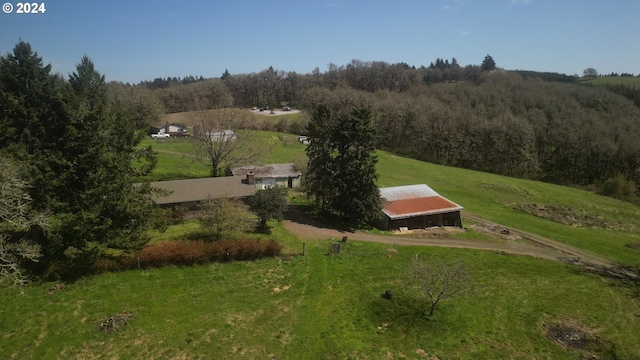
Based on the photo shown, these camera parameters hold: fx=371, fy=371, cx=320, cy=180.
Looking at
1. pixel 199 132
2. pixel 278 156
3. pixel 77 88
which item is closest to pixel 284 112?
pixel 278 156

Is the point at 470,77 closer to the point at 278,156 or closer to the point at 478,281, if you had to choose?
the point at 278,156

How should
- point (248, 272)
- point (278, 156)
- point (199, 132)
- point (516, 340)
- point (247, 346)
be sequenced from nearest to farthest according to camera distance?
point (247, 346) → point (516, 340) → point (248, 272) → point (199, 132) → point (278, 156)

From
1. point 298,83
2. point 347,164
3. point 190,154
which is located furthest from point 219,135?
point 298,83

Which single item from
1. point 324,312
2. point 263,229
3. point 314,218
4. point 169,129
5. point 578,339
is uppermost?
point 169,129

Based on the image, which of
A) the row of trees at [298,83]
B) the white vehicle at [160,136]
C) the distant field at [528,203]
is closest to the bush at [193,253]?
the distant field at [528,203]

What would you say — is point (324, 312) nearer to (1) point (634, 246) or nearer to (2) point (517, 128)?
(1) point (634, 246)

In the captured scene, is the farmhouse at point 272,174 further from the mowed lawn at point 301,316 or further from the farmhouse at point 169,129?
the farmhouse at point 169,129

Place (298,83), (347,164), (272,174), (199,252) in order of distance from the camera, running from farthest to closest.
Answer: (298,83)
(272,174)
(347,164)
(199,252)
